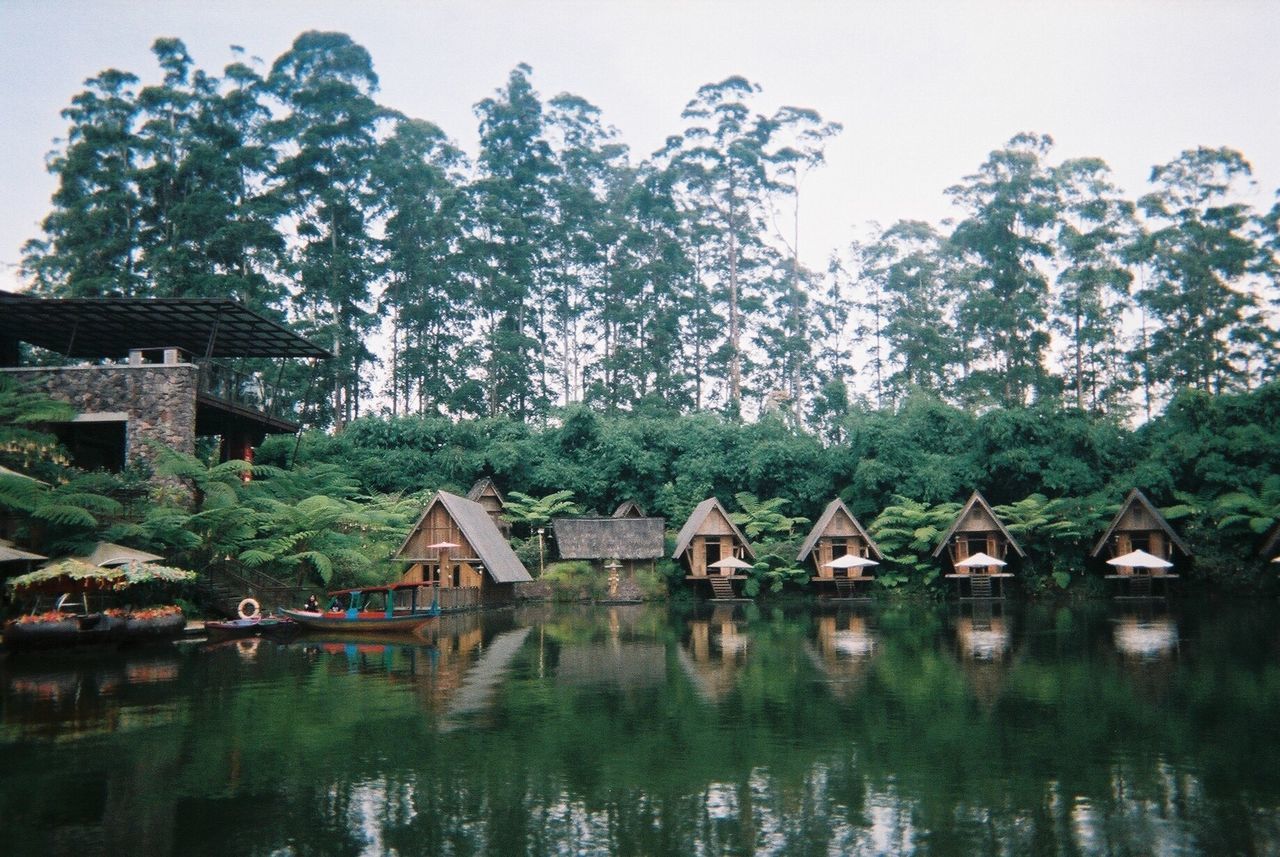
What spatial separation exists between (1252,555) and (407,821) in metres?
35.9

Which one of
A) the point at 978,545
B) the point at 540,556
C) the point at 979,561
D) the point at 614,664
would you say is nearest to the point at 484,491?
the point at 540,556

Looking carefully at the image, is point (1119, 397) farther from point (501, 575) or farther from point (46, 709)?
point (46, 709)

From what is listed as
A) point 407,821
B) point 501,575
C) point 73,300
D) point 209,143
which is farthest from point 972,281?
point 407,821

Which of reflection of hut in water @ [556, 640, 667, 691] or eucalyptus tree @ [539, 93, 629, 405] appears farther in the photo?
eucalyptus tree @ [539, 93, 629, 405]

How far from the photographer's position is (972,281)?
5888 cm

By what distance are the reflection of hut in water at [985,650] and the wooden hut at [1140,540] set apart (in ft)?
24.8

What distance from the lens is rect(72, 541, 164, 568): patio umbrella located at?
76.2ft

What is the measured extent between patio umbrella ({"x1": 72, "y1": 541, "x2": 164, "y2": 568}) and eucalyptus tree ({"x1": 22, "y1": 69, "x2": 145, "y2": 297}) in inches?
1047

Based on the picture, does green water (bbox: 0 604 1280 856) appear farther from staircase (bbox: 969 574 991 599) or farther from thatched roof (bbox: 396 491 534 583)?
staircase (bbox: 969 574 991 599)

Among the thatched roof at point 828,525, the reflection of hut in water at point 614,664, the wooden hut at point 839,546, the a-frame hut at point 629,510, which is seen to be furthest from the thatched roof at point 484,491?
the reflection of hut in water at point 614,664

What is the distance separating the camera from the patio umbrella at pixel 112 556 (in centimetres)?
2322

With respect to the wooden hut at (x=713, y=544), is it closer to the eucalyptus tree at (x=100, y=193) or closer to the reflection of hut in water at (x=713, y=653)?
the reflection of hut in water at (x=713, y=653)

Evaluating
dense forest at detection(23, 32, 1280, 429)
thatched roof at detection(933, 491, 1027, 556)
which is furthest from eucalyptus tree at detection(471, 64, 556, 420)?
thatched roof at detection(933, 491, 1027, 556)

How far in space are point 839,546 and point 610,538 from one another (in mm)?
9688
